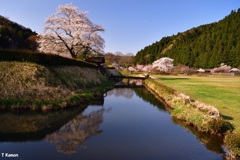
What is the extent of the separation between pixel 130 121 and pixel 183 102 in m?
5.98

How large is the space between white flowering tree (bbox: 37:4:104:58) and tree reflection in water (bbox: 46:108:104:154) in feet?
91.8

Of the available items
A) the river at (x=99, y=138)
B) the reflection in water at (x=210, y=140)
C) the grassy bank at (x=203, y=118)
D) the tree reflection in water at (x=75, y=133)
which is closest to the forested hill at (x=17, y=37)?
the tree reflection in water at (x=75, y=133)

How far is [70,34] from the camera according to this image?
43594 millimetres

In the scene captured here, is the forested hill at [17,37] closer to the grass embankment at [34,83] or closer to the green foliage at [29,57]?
the green foliage at [29,57]

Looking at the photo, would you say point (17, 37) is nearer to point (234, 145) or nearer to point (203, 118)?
point (203, 118)

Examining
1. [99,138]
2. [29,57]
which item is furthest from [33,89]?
[99,138]

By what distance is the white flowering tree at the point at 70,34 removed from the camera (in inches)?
1687

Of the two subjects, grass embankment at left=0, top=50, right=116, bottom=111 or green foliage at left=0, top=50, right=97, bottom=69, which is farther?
green foliage at left=0, top=50, right=97, bottom=69

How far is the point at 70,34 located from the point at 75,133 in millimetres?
33535

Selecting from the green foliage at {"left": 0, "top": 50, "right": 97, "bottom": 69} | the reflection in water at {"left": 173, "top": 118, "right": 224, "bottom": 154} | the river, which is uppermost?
the green foliage at {"left": 0, "top": 50, "right": 97, "bottom": 69}

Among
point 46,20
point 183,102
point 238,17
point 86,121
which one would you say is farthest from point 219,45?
point 86,121

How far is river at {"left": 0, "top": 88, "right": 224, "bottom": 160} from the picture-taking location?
1011 cm

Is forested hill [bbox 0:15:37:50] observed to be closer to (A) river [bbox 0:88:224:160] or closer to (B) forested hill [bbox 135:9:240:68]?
(A) river [bbox 0:88:224:160]

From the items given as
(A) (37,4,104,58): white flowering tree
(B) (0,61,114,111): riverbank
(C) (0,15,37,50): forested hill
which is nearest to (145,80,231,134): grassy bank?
(B) (0,61,114,111): riverbank
